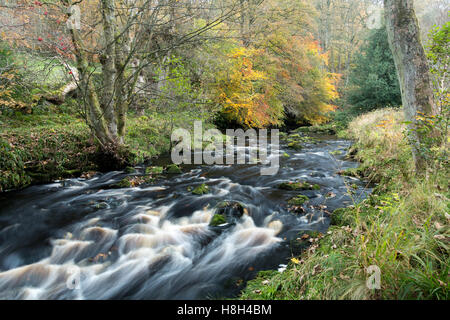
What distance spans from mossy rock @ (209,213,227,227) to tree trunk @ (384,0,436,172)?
3365 mm

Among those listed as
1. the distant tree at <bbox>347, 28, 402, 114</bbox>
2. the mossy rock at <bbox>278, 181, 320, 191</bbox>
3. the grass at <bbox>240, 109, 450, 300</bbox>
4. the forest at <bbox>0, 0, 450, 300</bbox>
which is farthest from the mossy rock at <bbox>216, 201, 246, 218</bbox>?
the distant tree at <bbox>347, 28, 402, 114</bbox>

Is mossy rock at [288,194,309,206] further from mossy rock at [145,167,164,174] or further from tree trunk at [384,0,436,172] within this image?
mossy rock at [145,167,164,174]

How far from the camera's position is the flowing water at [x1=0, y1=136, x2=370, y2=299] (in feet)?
10.3

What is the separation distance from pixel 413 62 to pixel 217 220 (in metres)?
4.18

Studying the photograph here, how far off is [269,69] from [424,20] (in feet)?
86.4

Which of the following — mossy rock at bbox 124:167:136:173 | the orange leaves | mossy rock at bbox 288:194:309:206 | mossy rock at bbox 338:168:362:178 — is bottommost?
mossy rock at bbox 288:194:309:206

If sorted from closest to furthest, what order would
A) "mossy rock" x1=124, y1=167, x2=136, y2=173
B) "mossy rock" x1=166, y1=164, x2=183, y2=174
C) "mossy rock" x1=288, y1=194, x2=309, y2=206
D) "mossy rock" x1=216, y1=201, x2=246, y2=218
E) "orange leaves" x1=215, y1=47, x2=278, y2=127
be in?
"mossy rock" x1=216, y1=201, x2=246, y2=218 < "mossy rock" x1=288, y1=194, x2=309, y2=206 < "mossy rock" x1=124, y1=167, x2=136, y2=173 < "mossy rock" x1=166, y1=164, x2=183, y2=174 < "orange leaves" x1=215, y1=47, x2=278, y2=127

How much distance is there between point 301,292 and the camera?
2275mm

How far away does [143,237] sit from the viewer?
412 centimetres

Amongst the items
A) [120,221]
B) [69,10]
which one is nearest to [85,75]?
[69,10]

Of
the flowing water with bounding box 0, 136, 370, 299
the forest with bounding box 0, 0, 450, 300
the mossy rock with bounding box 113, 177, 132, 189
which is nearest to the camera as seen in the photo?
the forest with bounding box 0, 0, 450, 300

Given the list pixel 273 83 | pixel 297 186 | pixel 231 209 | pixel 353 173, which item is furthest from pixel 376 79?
pixel 231 209

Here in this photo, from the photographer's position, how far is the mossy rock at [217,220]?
14.6 ft
